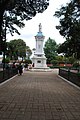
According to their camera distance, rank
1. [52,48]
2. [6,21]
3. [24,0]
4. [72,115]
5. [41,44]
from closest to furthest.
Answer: [72,115] → [24,0] → [6,21] → [41,44] → [52,48]

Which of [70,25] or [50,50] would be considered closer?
[70,25]

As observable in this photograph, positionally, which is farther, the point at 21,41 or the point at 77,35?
Result: the point at 21,41

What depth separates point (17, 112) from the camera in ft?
28.3

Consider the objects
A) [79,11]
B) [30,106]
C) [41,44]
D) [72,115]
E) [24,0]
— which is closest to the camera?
[72,115]

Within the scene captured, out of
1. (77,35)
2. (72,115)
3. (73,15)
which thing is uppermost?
(73,15)

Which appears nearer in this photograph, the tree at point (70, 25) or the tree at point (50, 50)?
the tree at point (70, 25)

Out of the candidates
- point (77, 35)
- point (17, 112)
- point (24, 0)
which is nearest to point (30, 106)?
point (17, 112)

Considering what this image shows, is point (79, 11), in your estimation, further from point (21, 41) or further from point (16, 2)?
point (21, 41)

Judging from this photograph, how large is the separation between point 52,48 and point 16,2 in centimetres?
8135

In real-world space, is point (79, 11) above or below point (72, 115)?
above

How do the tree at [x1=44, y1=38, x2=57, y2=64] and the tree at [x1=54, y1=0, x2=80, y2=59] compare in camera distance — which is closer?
the tree at [x1=54, y1=0, x2=80, y2=59]

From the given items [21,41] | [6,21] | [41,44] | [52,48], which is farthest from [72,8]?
[21,41]

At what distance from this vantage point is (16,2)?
16250 mm

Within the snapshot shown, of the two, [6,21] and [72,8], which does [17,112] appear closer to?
[72,8]
